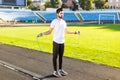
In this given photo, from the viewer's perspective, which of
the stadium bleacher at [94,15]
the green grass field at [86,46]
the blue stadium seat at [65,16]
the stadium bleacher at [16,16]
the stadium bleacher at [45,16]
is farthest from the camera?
the stadium bleacher at [94,15]

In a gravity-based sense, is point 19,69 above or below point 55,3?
above

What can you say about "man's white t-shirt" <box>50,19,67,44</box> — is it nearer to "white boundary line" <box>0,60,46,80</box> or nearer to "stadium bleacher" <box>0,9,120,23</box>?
"white boundary line" <box>0,60,46,80</box>

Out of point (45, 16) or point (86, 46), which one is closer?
point (86, 46)

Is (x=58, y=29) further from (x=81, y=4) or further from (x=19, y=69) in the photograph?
(x=81, y=4)

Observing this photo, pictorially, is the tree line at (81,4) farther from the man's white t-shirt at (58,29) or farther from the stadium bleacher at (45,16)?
the man's white t-shirt at (58,29)

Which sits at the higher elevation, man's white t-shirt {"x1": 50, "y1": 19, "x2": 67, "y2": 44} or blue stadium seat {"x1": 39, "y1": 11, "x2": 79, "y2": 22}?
man's white t-shirt {"x1": 50, "y1": 19, "x2": 67, "y2": 44}

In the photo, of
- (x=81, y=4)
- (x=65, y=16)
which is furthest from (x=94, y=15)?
(x=81, y=4)

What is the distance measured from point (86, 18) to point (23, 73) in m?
87.4

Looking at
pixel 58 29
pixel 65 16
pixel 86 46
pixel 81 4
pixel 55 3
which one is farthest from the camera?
pixel 55 3

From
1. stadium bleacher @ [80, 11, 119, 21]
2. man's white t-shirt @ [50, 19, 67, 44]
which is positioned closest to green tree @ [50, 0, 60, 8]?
stadium bleacher @ [80, 11, 119, 21]

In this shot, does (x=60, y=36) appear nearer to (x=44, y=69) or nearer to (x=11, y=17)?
(x=44, y=69)

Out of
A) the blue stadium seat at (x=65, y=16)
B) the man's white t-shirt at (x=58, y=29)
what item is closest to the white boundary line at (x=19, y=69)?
the man's white t-shirt at (x=58, y=29)

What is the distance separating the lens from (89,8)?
120312 millimetres

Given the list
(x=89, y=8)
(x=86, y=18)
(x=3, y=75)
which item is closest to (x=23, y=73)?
(x=3, y=75)
